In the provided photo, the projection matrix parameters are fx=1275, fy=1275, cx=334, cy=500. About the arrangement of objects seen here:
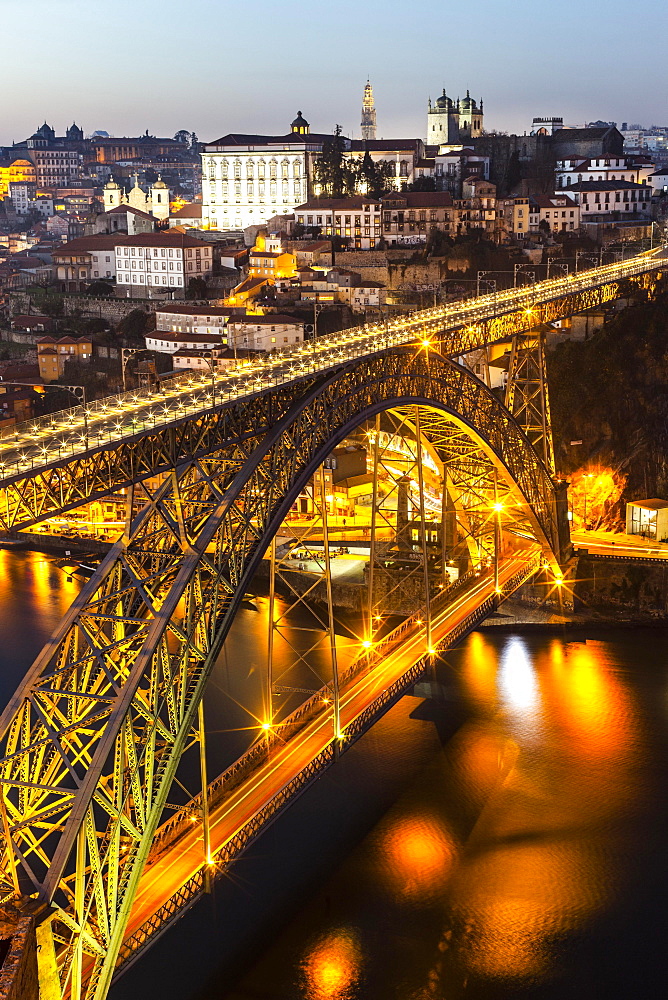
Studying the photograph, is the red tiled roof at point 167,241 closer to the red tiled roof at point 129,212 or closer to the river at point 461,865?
the red tiled roof at point 129,212

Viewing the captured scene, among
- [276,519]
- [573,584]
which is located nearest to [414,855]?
[276,519]

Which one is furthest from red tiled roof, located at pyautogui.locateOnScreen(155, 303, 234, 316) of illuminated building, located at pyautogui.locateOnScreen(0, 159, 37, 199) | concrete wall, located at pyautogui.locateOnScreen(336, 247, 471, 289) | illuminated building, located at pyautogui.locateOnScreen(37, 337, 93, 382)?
illuminated building, located at pyautogui.locateOnScreen(0, 159, 37, 199)

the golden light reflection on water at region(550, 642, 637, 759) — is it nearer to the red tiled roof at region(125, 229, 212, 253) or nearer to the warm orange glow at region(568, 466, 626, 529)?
the warm orange glow at region(568, 466, 626, 529)

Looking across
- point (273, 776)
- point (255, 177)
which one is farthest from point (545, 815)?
point (255, 177)

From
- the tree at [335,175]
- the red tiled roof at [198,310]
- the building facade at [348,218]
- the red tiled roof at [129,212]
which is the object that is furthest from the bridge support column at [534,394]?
the red tiled roof at [129,212]

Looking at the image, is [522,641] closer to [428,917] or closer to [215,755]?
[215,755]

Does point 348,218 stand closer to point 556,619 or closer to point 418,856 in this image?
point 556,619
